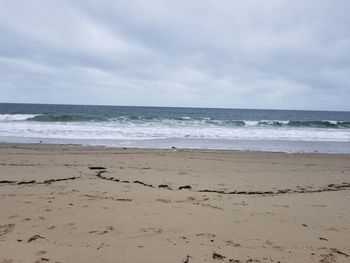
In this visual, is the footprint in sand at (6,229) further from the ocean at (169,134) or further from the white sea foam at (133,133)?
the white sea foam at (133,133)

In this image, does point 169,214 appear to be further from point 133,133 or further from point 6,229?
point 133,133

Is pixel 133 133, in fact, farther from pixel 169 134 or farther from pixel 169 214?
pixel 169 214

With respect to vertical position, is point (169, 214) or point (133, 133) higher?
point (133, 133)

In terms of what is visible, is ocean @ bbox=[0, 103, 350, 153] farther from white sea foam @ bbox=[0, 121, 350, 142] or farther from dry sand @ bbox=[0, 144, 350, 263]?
dry sand @ bbox=[0, 144, 350, 263]

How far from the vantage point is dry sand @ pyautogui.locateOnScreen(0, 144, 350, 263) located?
315 centimetres

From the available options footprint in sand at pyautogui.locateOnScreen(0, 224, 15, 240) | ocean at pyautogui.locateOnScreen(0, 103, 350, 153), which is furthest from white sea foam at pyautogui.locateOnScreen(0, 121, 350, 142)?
footprint in sand at pyautogui.locateOnScreen(0, 224, 15, 240)

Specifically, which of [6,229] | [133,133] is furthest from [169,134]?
[6,229]

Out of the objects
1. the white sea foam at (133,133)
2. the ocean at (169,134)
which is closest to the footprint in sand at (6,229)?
the ocean at (169,134)

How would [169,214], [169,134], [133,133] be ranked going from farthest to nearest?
[169,134] < [133,133] < [169,214]

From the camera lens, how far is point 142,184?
5.87 metres

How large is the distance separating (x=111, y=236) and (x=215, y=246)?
1145mm

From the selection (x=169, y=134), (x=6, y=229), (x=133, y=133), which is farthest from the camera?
(x=169, y=134)

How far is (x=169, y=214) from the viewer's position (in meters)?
4.20

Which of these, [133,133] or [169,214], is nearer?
[169,214]
